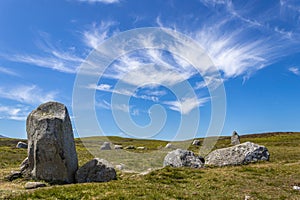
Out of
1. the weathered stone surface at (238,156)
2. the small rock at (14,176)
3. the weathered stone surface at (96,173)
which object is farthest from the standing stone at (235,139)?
the small rock at (14,176)

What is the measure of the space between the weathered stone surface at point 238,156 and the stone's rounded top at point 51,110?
1727cm

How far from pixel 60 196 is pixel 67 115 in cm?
1076

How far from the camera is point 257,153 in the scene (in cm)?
3459

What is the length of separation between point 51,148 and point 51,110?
3.53 metres

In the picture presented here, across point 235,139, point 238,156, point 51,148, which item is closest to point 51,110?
point 51,148

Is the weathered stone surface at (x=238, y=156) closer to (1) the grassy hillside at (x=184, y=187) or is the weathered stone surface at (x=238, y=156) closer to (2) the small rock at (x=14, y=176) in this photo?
(1) the grassy hillside at (x=184, y=187)

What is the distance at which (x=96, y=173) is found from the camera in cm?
2473

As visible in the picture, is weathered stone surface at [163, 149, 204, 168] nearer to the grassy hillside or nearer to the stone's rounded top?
the grassy hillside

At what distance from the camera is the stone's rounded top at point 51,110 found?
26.0 m

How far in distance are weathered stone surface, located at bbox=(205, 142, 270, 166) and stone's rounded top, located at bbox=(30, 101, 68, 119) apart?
56.6ft

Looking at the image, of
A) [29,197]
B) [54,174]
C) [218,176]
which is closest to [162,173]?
[218,176]

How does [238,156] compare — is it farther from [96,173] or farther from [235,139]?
[235,139]

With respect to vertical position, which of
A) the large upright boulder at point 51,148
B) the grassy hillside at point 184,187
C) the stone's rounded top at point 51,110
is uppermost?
the stone's rounded top at point 51,110

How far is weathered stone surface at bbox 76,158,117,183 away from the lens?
24.5 meters
